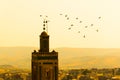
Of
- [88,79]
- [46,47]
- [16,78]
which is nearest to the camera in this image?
[46,47]

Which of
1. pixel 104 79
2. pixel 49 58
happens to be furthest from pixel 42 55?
pixel 104 79

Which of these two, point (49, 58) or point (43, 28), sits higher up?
point (43, 28)

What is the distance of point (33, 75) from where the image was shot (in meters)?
63.4

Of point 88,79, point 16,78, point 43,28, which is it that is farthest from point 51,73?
point 16,78

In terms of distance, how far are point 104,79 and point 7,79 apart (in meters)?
29.5

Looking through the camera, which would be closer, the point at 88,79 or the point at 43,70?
the point at 43,70

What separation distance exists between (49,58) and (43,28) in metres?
4.59

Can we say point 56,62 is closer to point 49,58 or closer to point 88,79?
point 49,58

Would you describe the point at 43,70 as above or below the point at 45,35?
below

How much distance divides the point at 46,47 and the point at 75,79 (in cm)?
8731

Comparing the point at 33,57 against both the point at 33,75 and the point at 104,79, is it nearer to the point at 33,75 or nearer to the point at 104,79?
the point at 33,75

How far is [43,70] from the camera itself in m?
62.8

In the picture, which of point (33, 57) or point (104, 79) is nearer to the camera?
point (33, 57)

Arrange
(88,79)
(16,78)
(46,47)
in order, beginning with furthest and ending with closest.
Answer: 1. (16,78)
2. (88,79)
3. (46,47)
